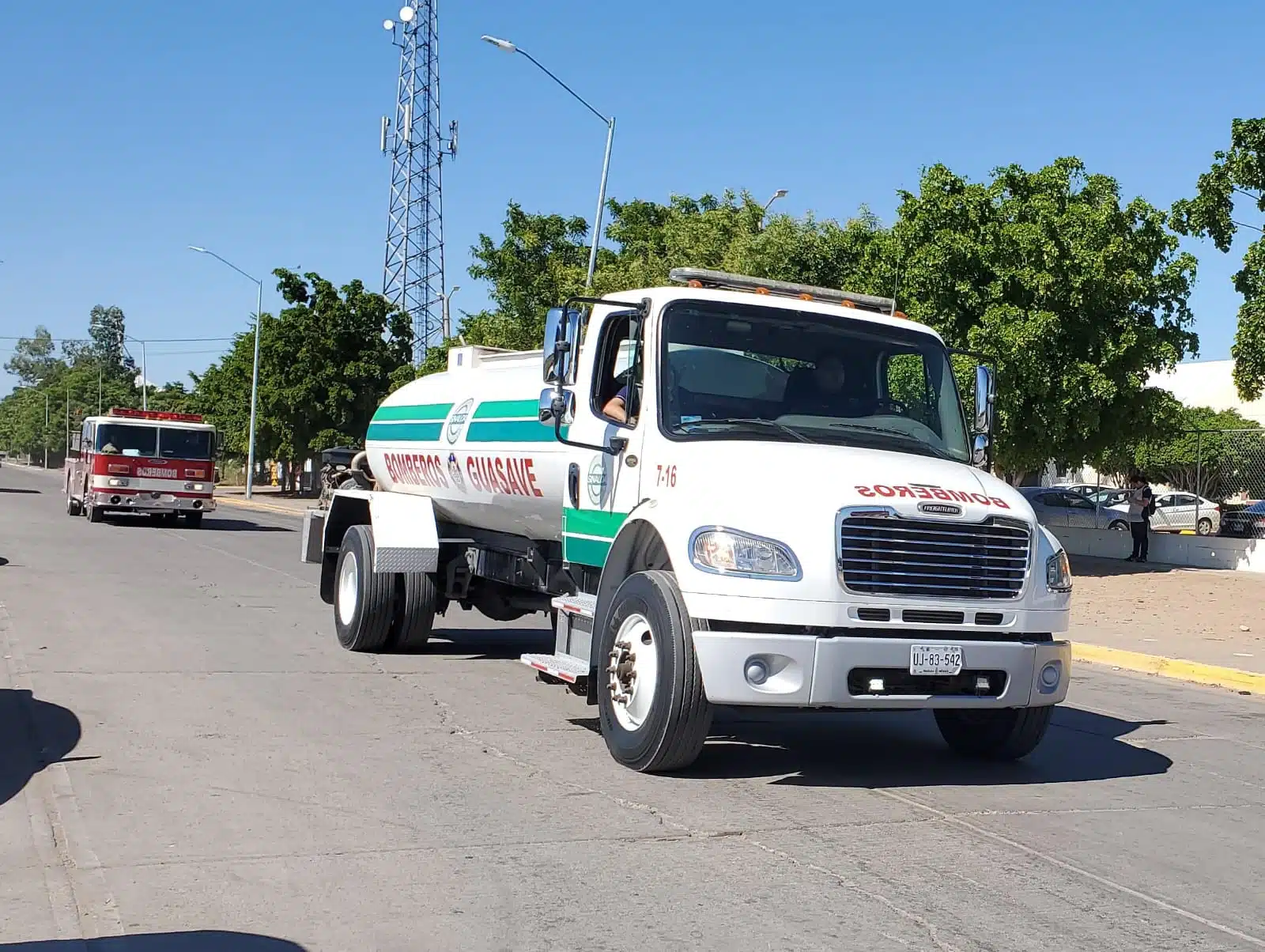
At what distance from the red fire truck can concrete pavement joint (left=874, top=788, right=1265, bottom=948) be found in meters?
25.3

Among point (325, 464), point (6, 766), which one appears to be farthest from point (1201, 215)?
point (6, 766)

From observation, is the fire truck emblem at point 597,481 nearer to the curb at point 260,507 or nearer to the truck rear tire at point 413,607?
the truck rear tire at point 413,607

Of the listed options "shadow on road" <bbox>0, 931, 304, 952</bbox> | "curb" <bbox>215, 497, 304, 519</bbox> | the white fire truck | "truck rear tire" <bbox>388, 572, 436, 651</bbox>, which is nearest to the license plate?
the white fire truck

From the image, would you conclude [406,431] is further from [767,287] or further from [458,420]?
[767,287]

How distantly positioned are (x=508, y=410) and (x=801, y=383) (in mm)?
2680

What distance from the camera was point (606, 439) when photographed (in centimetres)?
830

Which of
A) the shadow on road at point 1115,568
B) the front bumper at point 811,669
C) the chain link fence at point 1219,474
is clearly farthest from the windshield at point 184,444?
the front bumper at point 811,669

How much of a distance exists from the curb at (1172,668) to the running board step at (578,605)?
6.60 metres

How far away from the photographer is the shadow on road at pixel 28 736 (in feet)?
23.2

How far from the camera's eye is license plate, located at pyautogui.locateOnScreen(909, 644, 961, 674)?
7.05 m

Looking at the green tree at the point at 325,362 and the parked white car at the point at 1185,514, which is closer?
the parked white car at the point at 1185,514

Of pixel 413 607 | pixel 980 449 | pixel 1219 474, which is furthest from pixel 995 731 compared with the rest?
pixel 1219 474

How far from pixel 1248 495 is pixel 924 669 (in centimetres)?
2210

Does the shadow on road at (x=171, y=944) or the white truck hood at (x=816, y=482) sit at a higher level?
the white truck hood at (x=816, y=482)
